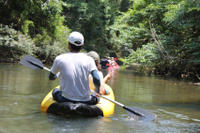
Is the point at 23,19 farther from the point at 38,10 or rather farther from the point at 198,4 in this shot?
the point at 198,4

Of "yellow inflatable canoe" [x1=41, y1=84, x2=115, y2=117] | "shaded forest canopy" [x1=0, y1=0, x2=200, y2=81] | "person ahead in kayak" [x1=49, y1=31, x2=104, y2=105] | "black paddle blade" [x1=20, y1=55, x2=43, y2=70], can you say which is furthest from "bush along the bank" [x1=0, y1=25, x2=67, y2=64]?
"person ahead in kayak" [x1=49, y1=31, x2=104, y2=105]

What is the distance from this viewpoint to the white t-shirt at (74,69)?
4512 mm

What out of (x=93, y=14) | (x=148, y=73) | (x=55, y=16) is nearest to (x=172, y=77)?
(x=148, y=73)

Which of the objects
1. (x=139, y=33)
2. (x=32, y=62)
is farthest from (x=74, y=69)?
(x=139, y=33)

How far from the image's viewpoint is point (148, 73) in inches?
650

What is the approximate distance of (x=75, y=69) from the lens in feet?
14.9

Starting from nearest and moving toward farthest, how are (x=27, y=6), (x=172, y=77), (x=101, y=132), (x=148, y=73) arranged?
(x=101, y=132)
(x=172, y=77)
(x=148, y=73)
(x=27, y=6)

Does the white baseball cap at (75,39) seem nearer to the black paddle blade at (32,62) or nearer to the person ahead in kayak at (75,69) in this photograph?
the person ahead in kayak at (75,69)

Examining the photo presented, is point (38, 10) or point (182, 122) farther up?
point (38, 10)

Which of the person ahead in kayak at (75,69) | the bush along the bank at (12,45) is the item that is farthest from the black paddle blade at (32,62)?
the bush along the bank at (12,45)

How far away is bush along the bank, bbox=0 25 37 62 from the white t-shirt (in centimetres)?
1270

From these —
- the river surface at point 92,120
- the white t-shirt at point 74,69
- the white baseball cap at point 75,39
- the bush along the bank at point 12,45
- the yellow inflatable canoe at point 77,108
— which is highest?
the bush along the bank at point 12,45

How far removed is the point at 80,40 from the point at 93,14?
88.8 ft

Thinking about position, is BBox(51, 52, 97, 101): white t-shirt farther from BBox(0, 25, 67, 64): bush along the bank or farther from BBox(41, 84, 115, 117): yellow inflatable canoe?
BBox(0, 25, 67, 64): bush along the bank
